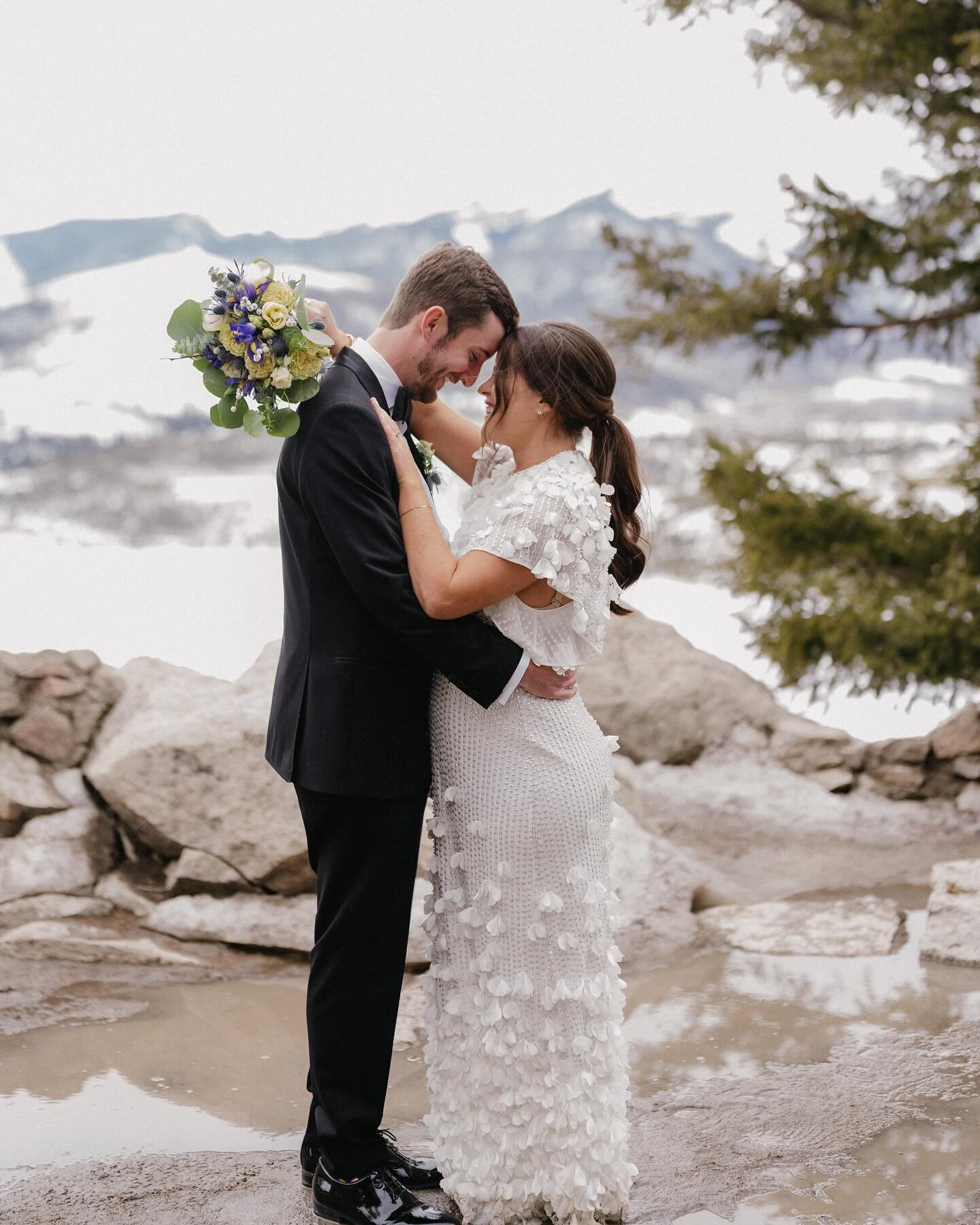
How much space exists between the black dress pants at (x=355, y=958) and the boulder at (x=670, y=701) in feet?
13.0

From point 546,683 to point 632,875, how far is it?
2.51 meters

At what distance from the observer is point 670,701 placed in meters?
6.70

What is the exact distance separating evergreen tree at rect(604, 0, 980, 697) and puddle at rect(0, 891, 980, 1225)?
3.37 metres

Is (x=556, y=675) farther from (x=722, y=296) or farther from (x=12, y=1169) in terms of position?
(x=722, y=296)

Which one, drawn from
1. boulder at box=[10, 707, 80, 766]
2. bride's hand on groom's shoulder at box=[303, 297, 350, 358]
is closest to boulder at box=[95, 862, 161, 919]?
boulder at box=[10, 707, 80, 766]

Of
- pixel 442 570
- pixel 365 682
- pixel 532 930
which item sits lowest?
pixel 532 930

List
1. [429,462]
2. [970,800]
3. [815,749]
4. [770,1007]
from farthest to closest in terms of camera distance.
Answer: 1. [815,749]
2. [970,800]
3. [770,1007]
4. [429,462]

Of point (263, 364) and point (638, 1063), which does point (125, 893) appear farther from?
point (263, 364)

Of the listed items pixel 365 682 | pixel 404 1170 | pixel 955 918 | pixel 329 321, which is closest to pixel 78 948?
pixel 404 1170

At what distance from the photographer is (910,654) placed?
7668mm

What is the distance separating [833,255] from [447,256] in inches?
225

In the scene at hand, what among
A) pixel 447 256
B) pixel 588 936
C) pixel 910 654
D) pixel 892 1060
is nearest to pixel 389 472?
pixel 447 256

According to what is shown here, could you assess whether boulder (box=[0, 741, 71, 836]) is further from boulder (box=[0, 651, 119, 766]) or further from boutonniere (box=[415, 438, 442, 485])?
boutonniere (box=[415, 438, 442, 485])

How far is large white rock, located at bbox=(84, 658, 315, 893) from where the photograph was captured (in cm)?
476
